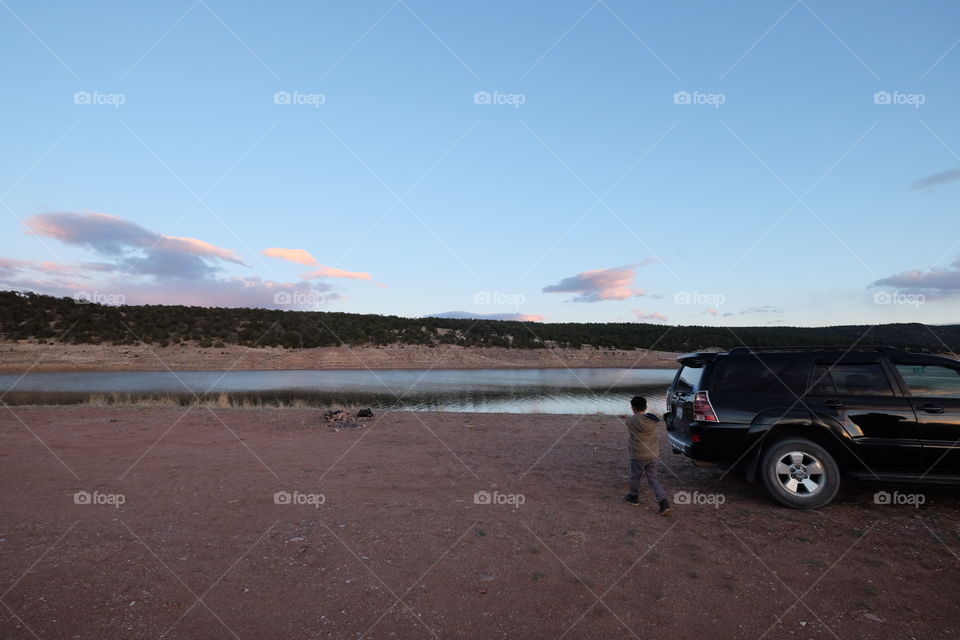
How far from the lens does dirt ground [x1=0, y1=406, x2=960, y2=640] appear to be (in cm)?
403

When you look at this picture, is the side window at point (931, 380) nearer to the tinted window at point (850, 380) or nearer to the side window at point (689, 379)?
the tinted window at point (850, 380)

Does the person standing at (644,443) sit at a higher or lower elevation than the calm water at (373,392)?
higher

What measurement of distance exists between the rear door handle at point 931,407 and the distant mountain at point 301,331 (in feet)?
136

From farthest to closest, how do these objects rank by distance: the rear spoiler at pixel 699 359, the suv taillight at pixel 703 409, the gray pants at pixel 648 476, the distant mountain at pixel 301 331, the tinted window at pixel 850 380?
the distant mountain at pixel 301 331
the rear spoiler at pixel 699 359
the suv taillight at pixel 703 409
the tinted window at pixel 850 380
the gray pants at pixel 648 476

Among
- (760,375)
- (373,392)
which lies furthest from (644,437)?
(373,392)

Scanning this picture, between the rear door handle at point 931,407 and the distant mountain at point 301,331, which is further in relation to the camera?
the distant mountain at point 301,331

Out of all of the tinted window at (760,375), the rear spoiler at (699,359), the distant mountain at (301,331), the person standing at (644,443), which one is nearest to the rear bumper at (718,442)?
the tinted window at (760,375)

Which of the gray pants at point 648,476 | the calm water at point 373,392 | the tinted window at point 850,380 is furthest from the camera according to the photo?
the calm water at point 373,392

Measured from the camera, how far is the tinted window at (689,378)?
294 inches

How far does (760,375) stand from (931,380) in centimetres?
196

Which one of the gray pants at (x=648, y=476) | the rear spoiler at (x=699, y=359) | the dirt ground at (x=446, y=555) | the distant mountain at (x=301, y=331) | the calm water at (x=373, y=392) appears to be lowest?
the calm water at (x=373, y=392)

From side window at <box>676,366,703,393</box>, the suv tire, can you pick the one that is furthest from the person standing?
the suv tire

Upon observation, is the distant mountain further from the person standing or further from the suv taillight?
the person standing

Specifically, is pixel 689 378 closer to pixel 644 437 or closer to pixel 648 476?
pixel 644 437
